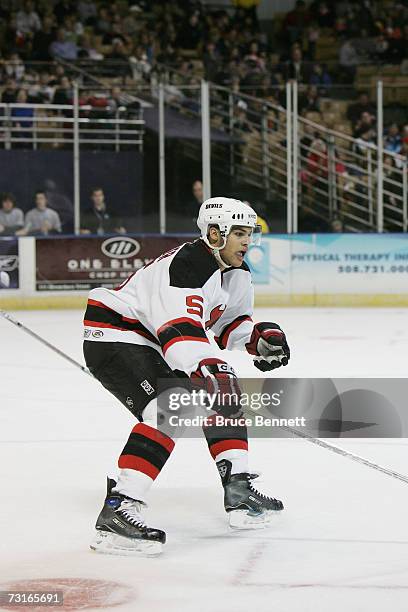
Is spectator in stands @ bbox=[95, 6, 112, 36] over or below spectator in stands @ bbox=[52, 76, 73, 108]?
over

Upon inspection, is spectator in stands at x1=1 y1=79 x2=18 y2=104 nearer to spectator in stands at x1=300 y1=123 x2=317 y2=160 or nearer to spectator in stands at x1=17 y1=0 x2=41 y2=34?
spectator in stands at x1=17 y1=0 x2=41 y2=34

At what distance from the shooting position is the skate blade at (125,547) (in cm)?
348

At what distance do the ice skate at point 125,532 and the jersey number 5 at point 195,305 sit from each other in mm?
590

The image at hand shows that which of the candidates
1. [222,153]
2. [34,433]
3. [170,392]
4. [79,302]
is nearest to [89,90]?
[222,153]

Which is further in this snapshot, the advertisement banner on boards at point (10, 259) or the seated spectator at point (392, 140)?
the seated spectator at point (392, 140)

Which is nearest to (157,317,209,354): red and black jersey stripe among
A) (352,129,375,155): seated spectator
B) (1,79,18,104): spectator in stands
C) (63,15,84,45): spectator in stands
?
(1,79,18,104): spectator in stands

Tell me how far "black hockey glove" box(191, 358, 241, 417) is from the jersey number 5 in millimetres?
150

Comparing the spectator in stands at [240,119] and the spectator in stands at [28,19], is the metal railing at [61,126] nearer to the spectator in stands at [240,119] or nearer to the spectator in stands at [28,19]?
the spectator in stands at [240,119]

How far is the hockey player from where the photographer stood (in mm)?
3516

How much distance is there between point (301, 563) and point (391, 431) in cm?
236

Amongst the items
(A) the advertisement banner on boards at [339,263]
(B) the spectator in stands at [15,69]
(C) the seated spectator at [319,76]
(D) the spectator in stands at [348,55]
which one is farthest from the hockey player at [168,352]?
(D) the spectator in stands at [348,55]

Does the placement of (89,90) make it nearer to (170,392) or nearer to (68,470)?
(68,470)

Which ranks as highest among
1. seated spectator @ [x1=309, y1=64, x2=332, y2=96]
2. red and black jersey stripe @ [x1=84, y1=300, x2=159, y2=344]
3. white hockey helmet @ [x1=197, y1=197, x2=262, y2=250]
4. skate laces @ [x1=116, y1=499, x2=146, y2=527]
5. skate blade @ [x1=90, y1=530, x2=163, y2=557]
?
seated spectator @ [x1=309, y1=64, x2=332, y2=96]

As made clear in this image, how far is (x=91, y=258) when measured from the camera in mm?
12305
